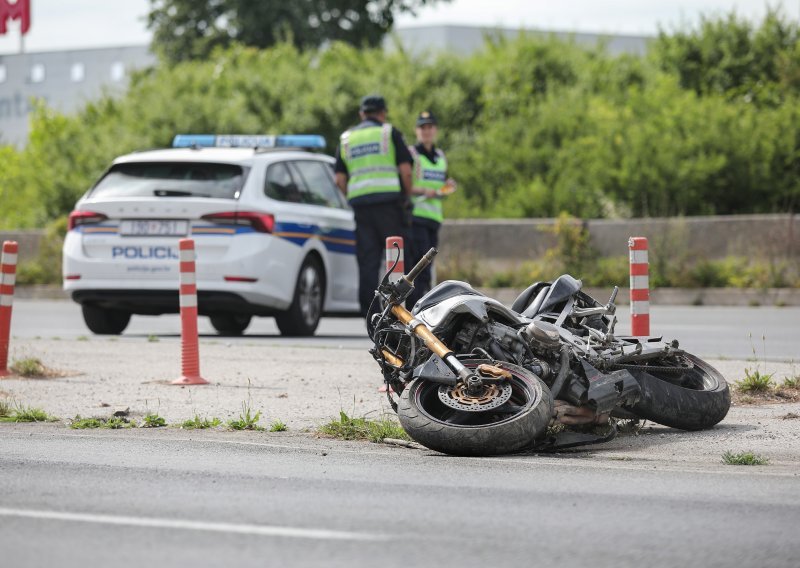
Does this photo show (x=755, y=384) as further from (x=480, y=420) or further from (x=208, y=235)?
(x=208, y=235)

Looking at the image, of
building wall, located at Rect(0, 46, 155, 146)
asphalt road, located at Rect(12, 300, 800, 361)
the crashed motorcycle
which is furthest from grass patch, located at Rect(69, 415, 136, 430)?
building wall, located at Rect(0, 46, 155, 146)

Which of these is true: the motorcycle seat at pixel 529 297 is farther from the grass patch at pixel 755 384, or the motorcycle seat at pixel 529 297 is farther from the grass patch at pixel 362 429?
the grass patch at pixel 755 384

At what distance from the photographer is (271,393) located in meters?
10.3

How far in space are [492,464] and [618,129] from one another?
16.8 metres

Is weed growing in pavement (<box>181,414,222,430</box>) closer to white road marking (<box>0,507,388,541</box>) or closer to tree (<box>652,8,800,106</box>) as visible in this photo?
white road marking (<box>0,507,388,541</box>)

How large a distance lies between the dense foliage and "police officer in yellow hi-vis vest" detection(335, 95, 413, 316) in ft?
32.8

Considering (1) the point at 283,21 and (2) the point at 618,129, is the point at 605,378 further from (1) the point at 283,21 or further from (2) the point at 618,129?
(1) the point at 283,21

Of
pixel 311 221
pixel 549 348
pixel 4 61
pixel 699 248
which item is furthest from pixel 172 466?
pixel 4 61

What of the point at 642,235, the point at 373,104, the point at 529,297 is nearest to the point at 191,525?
the point at 529,297

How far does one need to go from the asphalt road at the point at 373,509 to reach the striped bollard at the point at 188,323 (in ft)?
9.49

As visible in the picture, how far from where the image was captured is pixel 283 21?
46.4 m

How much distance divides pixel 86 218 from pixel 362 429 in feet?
21.8

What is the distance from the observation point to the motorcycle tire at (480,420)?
7.30 meters

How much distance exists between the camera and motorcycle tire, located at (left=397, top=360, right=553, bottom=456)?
23.9 feet
